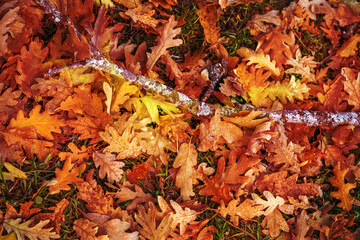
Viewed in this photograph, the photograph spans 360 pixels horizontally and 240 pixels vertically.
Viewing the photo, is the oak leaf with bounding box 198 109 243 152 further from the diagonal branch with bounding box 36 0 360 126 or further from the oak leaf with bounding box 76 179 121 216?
the oak leaf with bounding box 76 179 121 216

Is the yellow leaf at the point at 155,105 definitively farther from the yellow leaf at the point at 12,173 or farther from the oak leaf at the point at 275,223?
the oak leaf at the point at 275,223

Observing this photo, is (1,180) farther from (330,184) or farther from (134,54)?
(330,184)

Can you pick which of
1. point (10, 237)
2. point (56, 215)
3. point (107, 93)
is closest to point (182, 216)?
point (56, 215)

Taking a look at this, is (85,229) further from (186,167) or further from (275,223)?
(275,223)

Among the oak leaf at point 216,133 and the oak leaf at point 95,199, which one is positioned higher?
the oak leaf at point 216,133

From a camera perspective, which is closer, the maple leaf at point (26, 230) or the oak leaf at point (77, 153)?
the maple leaf at point (26, 230)

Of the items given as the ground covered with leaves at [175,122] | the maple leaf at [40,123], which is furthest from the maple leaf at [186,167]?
the maple leaf at [40,123]

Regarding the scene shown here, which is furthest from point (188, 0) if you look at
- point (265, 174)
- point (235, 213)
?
point (235, 213)
